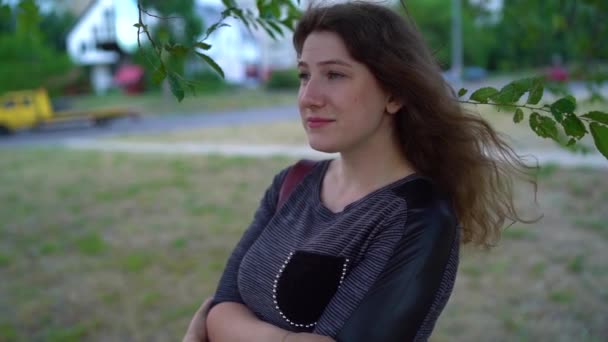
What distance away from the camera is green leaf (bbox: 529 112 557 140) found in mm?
1485

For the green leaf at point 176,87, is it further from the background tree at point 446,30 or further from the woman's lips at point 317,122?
the background tree at point 446,30

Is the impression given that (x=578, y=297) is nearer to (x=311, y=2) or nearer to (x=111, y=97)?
(x=311, y=2)

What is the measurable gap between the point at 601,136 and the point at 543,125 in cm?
15

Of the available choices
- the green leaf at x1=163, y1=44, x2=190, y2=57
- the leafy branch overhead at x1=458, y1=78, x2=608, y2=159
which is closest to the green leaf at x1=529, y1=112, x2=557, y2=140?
the leafy branch overhead at x1=458, y1=78, x2=608, y2=159

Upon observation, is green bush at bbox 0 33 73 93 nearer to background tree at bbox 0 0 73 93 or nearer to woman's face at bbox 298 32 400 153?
background tree at bbox 0 0 73 93

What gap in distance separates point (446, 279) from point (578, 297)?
10.1 ft

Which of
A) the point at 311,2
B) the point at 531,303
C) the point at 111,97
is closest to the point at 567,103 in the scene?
the point at 311,2

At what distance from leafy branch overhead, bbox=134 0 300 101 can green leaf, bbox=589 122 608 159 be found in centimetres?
88

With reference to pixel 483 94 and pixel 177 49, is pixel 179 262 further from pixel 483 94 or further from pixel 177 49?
pixel 483 94

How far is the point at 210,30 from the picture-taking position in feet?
5.33

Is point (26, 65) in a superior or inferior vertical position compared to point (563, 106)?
inferior

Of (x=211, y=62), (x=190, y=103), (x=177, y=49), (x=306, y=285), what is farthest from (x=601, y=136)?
(x=190, y=103)

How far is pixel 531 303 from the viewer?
158 inches

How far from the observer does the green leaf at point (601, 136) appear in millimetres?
1370
